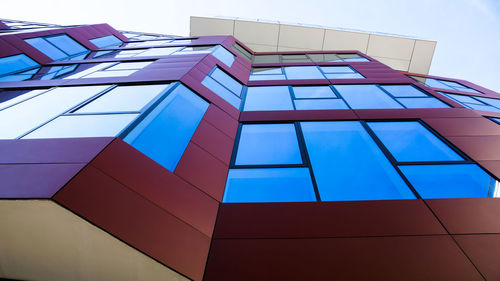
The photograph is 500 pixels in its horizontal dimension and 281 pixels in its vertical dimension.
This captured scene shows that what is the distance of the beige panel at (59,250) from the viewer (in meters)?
3.21

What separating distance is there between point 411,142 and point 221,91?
225 inches

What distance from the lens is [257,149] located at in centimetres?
643

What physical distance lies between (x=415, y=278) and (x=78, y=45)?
57.9ft

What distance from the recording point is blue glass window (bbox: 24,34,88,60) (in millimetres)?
12742

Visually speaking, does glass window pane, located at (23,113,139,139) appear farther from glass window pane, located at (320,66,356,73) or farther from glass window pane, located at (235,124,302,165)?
glass window pane, located at (320,66,356,73)

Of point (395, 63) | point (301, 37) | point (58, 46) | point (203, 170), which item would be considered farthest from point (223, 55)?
point (395, 63)

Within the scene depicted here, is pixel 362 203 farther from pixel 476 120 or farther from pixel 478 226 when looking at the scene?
pixel 476 120

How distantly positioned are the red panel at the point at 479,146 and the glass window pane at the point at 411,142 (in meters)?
0.29

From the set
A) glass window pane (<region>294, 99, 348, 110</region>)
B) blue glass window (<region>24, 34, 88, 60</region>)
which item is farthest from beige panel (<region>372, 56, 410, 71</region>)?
blue glass window (<region>24, 34, 88, 60</region>)

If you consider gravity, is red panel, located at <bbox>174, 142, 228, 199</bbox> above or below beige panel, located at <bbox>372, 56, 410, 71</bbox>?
below

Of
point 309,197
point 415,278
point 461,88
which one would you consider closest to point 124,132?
point 309,197

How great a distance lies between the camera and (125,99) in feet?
21.8

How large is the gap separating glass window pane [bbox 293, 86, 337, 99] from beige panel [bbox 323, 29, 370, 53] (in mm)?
12056

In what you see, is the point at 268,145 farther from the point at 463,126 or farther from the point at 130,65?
the point at 130,65
